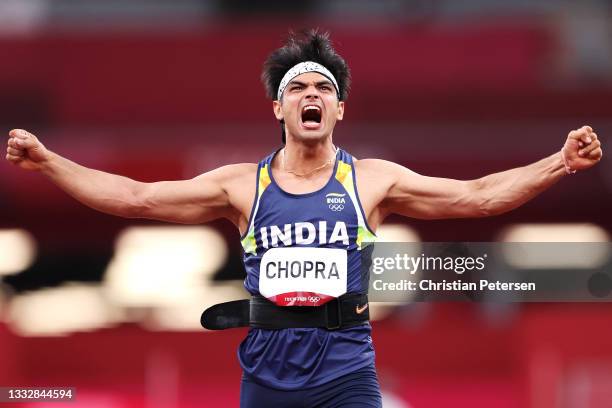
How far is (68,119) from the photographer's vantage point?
9.86 metres

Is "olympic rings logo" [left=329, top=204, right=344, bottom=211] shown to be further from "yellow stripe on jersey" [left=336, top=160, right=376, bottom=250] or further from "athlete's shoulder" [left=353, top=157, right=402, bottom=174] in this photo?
"athlete's shoulder" [left=353, top=157, right=402, bottom=174]

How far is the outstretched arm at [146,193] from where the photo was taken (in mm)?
3955

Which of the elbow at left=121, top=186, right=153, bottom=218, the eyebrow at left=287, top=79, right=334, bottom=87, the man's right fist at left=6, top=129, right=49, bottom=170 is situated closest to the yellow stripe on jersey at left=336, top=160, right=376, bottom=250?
the eyebrow at left=287, top=79, right=334, bottom=87


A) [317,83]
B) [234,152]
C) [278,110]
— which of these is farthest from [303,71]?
→ [234,152]

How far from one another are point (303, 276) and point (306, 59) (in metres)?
0.95

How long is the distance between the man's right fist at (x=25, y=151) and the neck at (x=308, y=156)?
0.95m

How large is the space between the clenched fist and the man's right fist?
1.97 metres

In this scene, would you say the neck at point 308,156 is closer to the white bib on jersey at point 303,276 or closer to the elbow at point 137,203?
the white bib on jersey at point 303,276

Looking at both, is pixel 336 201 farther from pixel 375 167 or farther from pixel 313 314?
pixel 313 314

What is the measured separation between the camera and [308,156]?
13.2ft

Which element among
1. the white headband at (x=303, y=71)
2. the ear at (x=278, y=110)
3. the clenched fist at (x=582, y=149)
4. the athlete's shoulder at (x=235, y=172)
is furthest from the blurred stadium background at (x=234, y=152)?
the clenched fist at (x=582, y=149)

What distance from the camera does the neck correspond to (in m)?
4.00

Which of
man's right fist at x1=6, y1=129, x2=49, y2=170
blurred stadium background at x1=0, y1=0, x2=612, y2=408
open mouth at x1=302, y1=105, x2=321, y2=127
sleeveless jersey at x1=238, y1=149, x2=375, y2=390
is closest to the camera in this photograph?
sleeveless jersey at x1=238, y1=149, x2=375, y2=390

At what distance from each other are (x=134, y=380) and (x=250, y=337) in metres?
4.50
